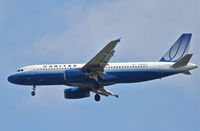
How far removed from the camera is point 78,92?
312 feet

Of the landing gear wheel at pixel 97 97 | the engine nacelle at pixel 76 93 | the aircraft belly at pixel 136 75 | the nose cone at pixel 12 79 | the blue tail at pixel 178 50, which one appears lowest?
the landing gear wheel at pixel 97 97

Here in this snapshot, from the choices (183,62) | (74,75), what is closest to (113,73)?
(74,75)

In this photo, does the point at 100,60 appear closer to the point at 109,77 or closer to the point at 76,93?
the point at 109,77

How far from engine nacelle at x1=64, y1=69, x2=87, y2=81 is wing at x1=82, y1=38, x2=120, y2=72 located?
0.71 meters

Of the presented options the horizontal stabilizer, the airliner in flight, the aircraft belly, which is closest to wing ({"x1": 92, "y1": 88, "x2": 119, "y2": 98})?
the airliner in flight

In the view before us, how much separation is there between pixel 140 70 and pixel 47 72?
11.5 m

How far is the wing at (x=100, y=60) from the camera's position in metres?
86.1

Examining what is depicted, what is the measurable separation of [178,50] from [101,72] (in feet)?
38.1

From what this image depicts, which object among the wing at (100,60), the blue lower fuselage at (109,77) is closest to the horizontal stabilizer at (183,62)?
the blue lower fuselage at (109,77)

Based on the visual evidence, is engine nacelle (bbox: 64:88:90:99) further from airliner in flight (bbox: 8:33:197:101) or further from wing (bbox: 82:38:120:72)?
wing (bbox: 82:38:120:72)

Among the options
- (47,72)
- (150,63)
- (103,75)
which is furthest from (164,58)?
(47,72)

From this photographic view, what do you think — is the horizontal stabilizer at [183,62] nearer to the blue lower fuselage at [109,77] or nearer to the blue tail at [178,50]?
the blue lower fuselage at [109,77]

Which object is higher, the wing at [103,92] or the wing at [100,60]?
the wing at [100,60]

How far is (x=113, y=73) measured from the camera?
3556 inches
